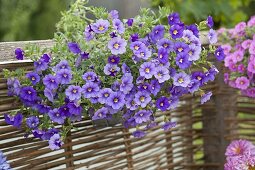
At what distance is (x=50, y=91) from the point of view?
2.04 metres

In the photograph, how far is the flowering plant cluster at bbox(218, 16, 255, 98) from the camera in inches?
112

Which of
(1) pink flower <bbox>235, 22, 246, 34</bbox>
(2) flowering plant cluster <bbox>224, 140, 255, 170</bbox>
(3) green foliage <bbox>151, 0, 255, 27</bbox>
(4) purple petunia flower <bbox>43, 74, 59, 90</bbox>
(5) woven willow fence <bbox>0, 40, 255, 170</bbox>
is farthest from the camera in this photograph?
(3) green foliage <bbox>151, 0, 255, 27</bbox>

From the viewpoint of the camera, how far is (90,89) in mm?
2041

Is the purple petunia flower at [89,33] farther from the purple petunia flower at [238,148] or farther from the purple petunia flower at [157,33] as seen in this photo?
the purple petunia flower at [238,148]

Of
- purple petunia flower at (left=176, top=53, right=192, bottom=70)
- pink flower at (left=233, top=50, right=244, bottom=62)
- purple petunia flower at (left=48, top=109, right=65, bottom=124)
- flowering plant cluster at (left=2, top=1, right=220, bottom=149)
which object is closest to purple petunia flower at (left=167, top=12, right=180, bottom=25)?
flowering plant cluster at (left=2, top=1, right=220, bottom=149)

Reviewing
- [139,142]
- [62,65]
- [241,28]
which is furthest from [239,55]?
[62,65]

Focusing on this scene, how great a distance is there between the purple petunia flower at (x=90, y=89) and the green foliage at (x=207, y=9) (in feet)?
6.94

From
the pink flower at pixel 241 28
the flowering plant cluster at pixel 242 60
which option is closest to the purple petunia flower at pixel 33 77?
the flowering plant cluster at pixel 242 60

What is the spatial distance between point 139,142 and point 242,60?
58 centimetres

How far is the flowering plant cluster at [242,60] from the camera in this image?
2844 millimetres

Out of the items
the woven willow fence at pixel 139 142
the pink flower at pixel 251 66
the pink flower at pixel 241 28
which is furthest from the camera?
the pink flower at pixel 241 28

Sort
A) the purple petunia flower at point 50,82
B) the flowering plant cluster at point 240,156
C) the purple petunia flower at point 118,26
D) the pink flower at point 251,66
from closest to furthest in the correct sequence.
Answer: the purple petunia flower at point 50,82
the purple petunia flower at point 118,26
the flowering plant cluster at point 240,156
the pink flower at point 251,66

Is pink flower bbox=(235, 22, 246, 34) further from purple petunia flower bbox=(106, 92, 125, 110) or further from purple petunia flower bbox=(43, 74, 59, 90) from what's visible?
purple petunia flower bbox=(43, 74, 59, 90)

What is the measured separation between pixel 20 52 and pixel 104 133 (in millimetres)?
620
